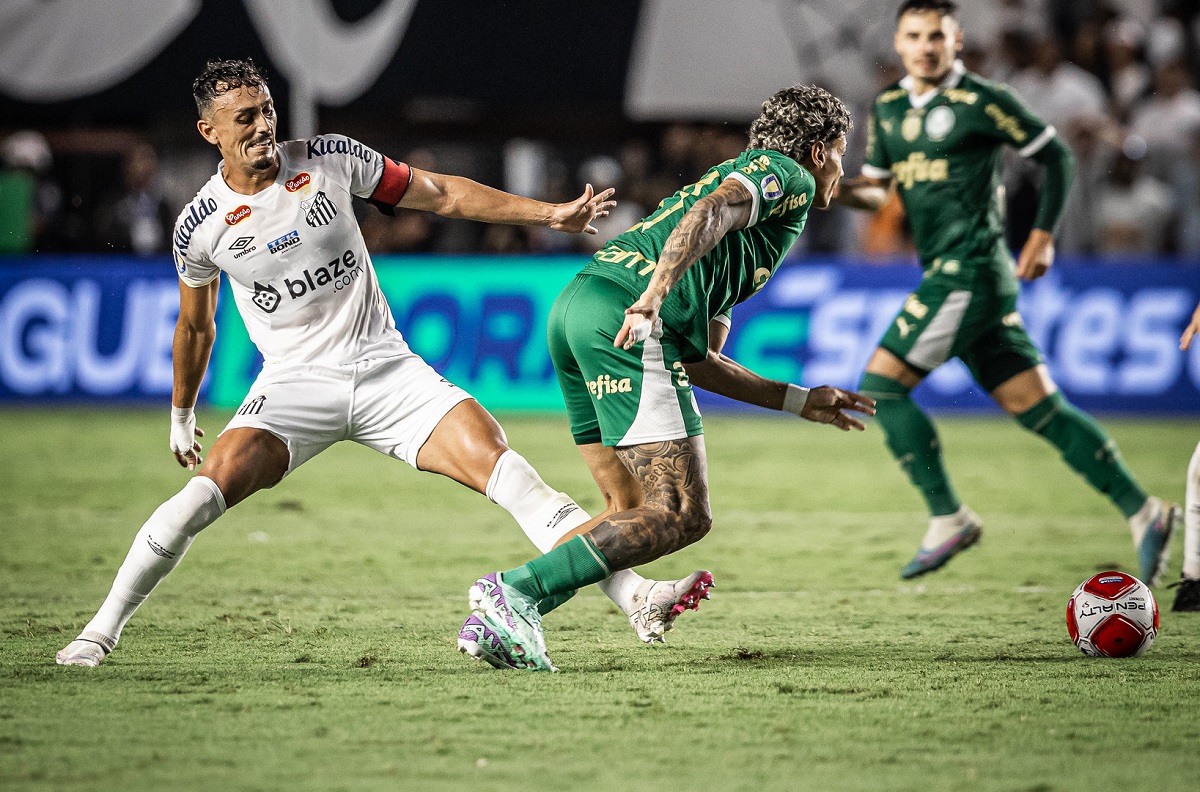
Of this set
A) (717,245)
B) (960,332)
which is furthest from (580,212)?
(960,332)

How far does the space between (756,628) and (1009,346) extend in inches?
89.9

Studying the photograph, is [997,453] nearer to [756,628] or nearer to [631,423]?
[756,628]

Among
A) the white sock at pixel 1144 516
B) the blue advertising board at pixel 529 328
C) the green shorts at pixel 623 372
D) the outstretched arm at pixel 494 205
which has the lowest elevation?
the blue advertising board at pixel 529 328

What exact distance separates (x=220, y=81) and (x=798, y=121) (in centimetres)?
203

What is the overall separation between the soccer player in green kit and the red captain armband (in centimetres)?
80

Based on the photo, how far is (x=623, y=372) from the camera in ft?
15.9

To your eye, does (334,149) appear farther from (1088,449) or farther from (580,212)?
(1088,449)

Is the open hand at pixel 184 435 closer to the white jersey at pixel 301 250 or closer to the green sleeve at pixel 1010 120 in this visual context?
the white jersey at pixel 301 250

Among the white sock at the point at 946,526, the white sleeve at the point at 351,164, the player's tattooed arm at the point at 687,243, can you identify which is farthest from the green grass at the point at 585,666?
the white sleeve at the point at 351,164

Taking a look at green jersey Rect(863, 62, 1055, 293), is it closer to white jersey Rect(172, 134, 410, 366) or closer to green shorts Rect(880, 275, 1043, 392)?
green shorts Rect(880, 275, 1043, 392)

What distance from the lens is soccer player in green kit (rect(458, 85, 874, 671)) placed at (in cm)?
466

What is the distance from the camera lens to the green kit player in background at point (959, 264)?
700 centimetres

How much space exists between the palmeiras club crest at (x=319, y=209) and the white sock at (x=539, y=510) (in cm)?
108

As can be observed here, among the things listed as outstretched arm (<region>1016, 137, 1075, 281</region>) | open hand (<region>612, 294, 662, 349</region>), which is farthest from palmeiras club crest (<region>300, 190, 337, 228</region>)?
outstretched arm (<region>1016, 137, 1075, 281</region>)
